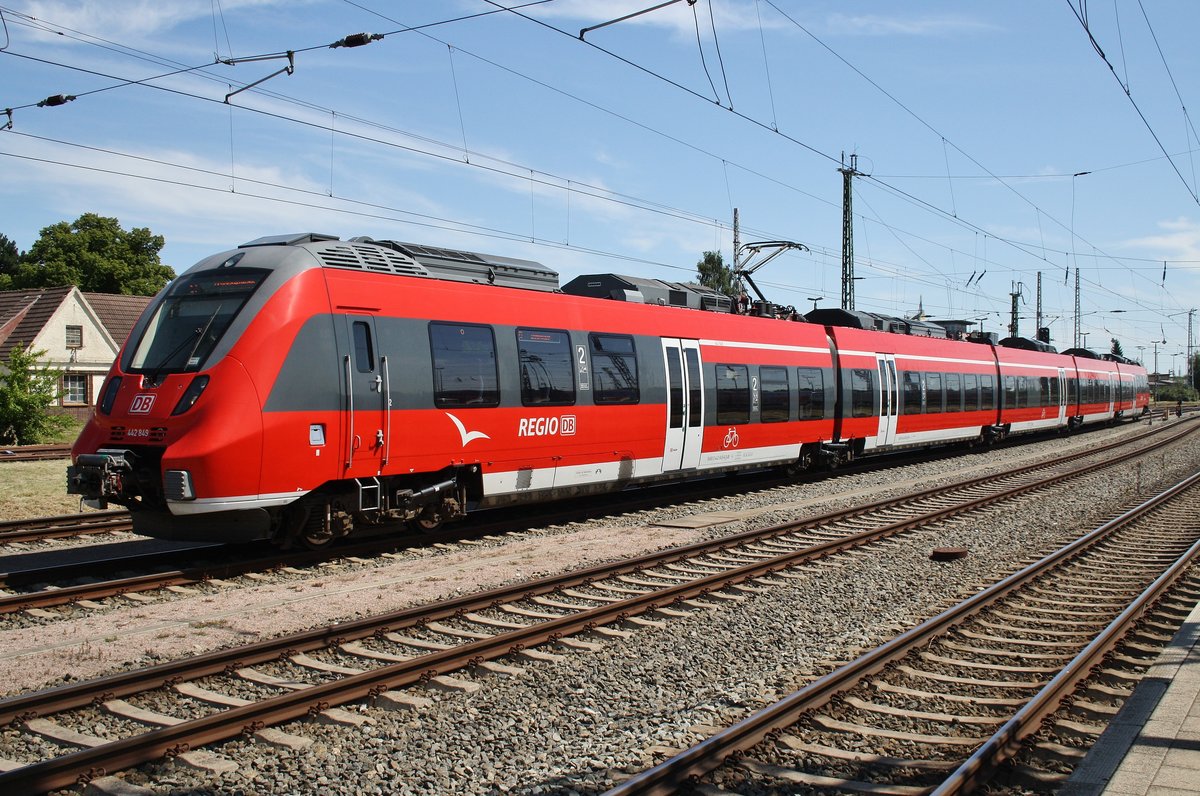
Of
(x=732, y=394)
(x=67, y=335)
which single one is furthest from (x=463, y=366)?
(x=67, y=335)

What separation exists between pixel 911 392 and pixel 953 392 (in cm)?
344

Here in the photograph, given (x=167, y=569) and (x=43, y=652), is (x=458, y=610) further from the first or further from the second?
(x=167, y=569)

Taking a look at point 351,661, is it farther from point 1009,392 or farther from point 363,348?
point 1009,392

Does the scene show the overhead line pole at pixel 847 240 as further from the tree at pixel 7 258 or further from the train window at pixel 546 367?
the tree at pixel 7 258

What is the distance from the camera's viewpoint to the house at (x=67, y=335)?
124 ft

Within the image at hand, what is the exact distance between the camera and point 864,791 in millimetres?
5043

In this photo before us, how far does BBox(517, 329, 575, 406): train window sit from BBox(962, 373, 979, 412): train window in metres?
18.9

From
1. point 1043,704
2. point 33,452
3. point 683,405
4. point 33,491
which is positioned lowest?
point 1043,704

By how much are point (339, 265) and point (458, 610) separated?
15.2ft

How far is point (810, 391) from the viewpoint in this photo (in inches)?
803

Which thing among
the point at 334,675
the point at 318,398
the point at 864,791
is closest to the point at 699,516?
the point at 318,398

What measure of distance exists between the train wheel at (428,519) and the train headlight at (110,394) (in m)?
3.84

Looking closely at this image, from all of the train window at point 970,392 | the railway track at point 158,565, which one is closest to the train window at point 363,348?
the railway track at point 158,565

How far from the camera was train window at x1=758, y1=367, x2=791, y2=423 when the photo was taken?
1869 cm
